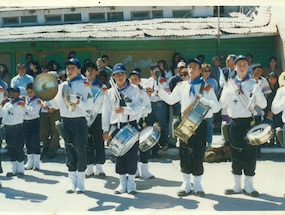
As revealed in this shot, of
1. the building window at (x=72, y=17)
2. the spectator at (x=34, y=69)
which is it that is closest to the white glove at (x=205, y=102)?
the spectator at (x=34, y=69)

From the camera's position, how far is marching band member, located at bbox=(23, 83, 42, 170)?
9.07m

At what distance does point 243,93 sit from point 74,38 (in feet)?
20.4

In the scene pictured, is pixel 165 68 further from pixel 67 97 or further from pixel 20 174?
pixel 67 97

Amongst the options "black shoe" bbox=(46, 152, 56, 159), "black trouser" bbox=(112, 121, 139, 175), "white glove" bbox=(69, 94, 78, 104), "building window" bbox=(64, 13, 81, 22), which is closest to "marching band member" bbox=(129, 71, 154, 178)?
"black trouser" bbox=(112, 121, 139, 175)

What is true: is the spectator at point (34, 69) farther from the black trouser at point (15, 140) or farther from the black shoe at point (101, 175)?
the black shoe at point (101, 175)

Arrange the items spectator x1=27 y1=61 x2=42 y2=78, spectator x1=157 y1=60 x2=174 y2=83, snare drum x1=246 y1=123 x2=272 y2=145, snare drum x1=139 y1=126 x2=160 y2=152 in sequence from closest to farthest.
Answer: snare drum x1=246 y1=123 x2=272 y2=145
snare drum x1=139 y1=126 x2=160 y2=152
spectator x1=157 y1=60 x2=174 y2=83
spectator x1=27 y1=61 x2=42 y2=78

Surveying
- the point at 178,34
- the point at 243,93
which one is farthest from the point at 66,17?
the point at 243,93

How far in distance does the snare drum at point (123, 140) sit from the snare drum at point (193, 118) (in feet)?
2.29

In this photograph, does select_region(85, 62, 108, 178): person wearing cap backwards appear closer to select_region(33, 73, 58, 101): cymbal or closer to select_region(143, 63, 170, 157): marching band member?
select_region(143, 63, 170, 157): marching band member

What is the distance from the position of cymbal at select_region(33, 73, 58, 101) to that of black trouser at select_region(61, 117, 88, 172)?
1.79ft

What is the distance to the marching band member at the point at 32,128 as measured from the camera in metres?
9.07

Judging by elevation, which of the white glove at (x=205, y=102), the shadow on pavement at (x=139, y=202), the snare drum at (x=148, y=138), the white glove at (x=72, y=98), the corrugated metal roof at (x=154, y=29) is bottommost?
the shadow on pavement at (x=139, y=202)

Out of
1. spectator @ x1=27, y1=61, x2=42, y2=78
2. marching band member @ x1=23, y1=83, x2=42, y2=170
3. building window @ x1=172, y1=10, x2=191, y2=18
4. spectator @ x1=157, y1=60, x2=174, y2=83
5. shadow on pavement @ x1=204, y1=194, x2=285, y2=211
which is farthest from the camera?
building window @ x1=172, y1=10, x2=191, y2=18

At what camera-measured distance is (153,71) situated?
9.45 meters
